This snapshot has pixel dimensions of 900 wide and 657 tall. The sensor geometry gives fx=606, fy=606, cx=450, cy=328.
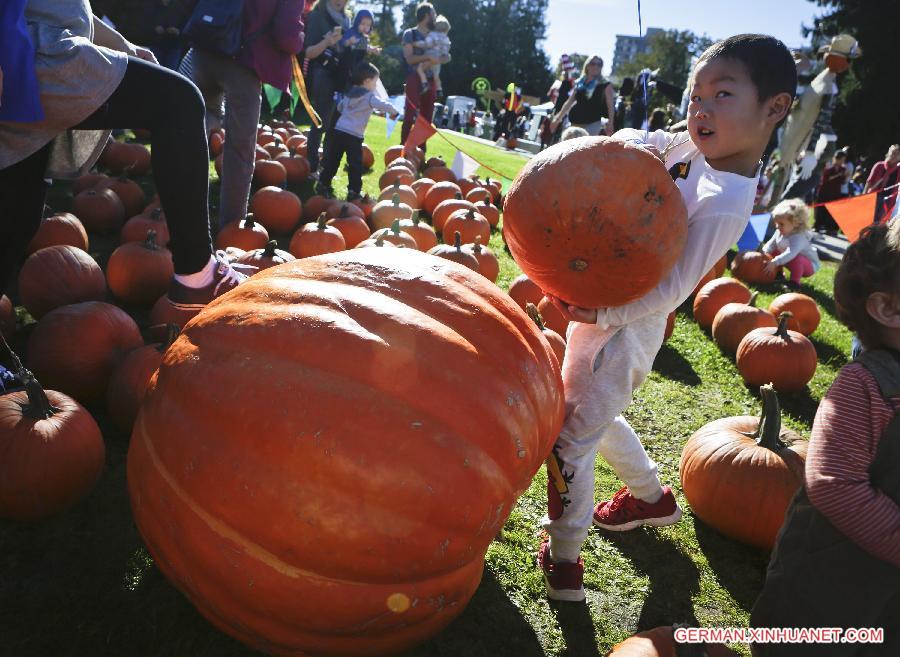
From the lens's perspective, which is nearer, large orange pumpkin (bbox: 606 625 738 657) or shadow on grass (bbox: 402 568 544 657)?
large orange pumpkin (bbox: 606 625 738 657)

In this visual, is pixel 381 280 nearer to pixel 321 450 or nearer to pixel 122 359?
pixel 321 450

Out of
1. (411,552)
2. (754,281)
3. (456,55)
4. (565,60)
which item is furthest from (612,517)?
(456,55)

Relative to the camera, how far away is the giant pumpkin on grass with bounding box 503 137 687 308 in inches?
80.4

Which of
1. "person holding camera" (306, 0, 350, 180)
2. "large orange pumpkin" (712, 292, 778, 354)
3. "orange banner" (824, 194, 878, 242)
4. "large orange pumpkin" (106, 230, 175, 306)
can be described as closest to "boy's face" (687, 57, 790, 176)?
"large orange pumpkin" (712, 292, 778, 354)

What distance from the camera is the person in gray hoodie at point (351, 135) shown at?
8.25 m

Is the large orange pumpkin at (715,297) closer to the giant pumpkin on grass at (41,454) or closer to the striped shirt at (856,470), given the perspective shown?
the striped shirt at (856,470)

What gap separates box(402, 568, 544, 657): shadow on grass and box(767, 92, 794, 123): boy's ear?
217cm

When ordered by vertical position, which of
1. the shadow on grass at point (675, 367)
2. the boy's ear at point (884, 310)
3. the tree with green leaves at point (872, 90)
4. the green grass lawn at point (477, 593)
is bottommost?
the green grass lawn at point (477, 593)

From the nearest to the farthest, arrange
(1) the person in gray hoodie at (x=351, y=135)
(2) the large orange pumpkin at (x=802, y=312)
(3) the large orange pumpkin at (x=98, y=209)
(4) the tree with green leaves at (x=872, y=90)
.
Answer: (3) the large orange pumpkin at (x=98, y=209)
(2) the large orange pumpkin at (x=802, y=312)
(1) the person in gray hoodie at (x=351, y=135)
(4) the tree with green leaves at (x=872, y=90)

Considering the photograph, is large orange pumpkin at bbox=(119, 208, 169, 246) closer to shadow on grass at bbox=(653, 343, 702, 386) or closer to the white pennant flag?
shadow on grass at bbox=(653, 343, 702, 386)

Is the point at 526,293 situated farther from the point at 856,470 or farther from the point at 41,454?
the point at 41,454

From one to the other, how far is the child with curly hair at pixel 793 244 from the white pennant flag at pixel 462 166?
4768 millimetres

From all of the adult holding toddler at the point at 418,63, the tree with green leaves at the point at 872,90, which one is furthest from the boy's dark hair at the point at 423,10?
the tree with green leaves at the point at 872,90

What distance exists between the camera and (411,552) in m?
1.75
